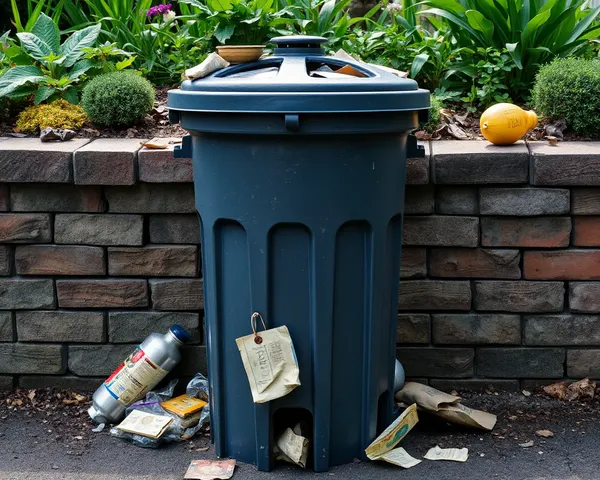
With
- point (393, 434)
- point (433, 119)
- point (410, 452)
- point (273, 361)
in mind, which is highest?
point (433, 119)

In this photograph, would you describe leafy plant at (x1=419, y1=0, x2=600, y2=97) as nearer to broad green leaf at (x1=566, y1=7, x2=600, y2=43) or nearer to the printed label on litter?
broad green leaf at (x1=566, y1=7, x2=600, y2=43)

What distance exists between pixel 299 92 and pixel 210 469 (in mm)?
1411

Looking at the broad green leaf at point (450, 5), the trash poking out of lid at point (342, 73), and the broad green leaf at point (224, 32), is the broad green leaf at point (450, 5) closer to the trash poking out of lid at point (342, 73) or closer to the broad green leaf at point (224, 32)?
the broad green leaf at point (224, 32)

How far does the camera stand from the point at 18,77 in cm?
419

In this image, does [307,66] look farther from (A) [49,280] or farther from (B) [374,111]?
(A) [49,280]

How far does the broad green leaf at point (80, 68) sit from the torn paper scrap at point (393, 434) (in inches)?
90.4

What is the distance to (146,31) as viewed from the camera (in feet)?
15.5

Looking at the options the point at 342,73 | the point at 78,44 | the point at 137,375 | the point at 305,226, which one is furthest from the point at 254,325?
the point at 78,44

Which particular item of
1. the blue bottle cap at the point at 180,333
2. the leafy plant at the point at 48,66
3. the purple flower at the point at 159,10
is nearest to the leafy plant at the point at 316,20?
the purple flower at the point at 159,10

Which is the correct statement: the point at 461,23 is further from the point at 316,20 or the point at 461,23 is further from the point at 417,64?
the point at 316,20

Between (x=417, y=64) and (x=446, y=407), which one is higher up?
(x=417, y=64)

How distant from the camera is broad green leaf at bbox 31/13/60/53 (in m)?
4.36

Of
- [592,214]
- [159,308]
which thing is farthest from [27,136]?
[592,214]

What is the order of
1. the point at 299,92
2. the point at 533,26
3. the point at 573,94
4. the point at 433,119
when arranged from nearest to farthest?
1. the point at 299,92
2. the point at 573,94
3. the point at 433,119
4. the point at 533,26
